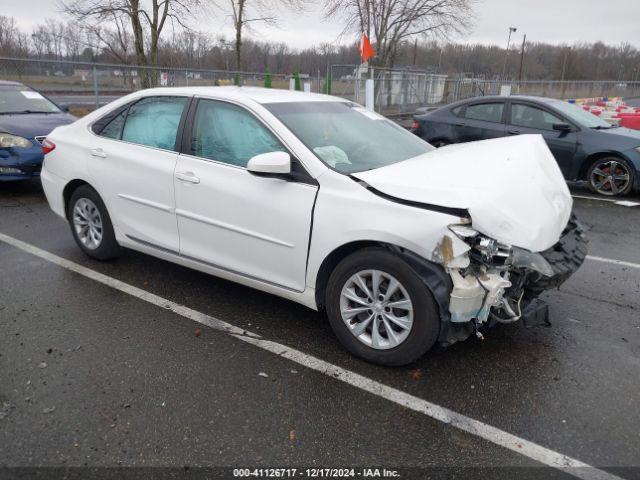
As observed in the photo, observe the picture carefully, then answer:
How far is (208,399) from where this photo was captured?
109 inches

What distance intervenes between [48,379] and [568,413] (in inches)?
114

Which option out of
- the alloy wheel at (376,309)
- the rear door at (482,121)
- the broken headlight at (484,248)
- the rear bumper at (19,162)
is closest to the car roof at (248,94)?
the alloy wheel at (376,309)

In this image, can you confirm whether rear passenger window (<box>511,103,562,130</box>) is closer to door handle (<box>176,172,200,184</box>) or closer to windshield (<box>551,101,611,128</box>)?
windshield (<box>551,101,611,128</box>)

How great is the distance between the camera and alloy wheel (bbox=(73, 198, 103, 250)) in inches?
182

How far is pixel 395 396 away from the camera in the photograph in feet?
9.34

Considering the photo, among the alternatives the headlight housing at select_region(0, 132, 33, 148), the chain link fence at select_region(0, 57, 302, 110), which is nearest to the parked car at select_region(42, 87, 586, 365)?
the headlight housing at select_region(0, 132, 33, 148)

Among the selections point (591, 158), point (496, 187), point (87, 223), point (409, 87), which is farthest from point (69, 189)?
point (409, 87)

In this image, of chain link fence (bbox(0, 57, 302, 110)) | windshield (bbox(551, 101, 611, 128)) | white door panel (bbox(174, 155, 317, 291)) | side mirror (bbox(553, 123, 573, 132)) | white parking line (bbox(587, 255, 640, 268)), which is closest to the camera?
white door panel (bbox(174, 155, 317, 291))

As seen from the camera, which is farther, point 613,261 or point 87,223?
point 613,261

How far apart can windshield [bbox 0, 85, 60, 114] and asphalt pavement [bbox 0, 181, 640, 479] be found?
512 cm

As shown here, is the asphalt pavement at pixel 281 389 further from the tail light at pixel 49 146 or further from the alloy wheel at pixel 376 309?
the tail light at pixel 49 146

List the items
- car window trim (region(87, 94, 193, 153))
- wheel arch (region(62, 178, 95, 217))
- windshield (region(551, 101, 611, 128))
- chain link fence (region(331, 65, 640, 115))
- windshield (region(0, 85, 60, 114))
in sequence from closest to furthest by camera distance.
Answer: car window trim (region(87, 94, 193, 153)) → wheel arch (region(62, 178, 95, 217)) → windshield (region(551, 101, 611, 128)) → windshield (region(0, 85, 60, 114)) → chain link fence (region(331, 65, 640, 115))

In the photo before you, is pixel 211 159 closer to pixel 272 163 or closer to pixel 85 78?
pixel 272 163

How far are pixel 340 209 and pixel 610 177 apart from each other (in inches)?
260
